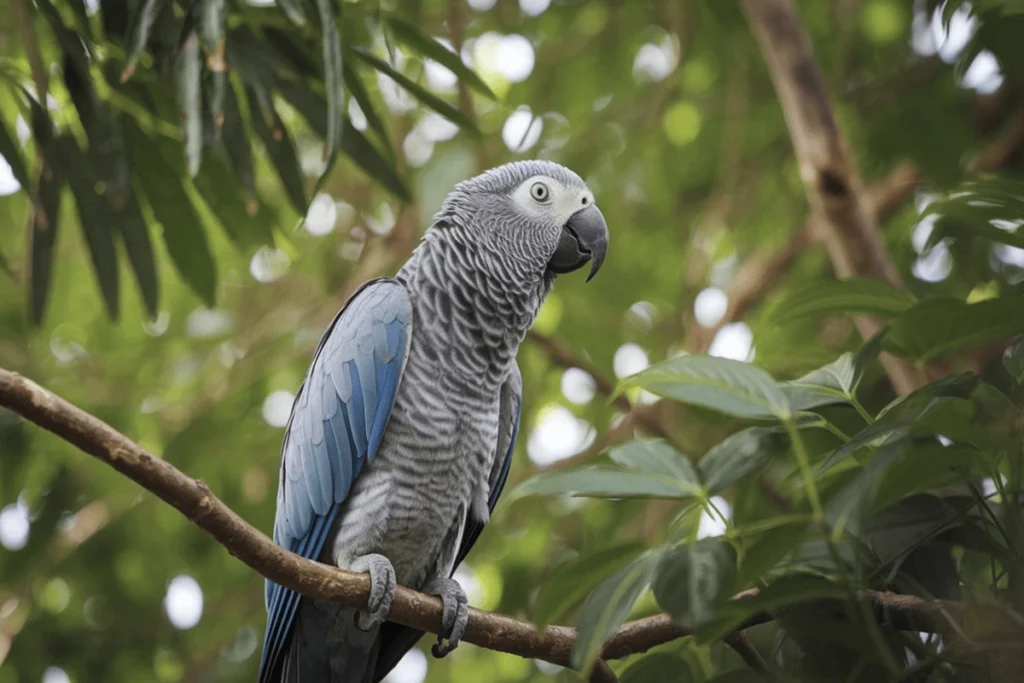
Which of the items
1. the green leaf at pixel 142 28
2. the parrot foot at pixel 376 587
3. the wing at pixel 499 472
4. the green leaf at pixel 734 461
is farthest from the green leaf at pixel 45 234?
the green leaf at pixel 734 461

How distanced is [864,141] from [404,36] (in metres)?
2.18

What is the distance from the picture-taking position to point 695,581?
121 cm

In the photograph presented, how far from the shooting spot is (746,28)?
3559 millimetres

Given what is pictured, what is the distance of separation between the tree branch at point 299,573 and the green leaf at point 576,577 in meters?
0.05

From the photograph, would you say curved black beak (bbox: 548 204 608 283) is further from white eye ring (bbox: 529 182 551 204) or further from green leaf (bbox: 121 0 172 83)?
green leaf (bbox: 121 0 172 83)

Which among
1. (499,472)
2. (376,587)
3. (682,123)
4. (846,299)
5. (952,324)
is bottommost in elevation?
(376,587)

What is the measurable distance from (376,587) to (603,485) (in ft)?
2.83

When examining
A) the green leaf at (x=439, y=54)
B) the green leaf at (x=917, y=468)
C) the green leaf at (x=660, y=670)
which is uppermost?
the green leaf at (x=439, y=54)

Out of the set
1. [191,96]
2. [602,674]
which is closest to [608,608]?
[602,674]

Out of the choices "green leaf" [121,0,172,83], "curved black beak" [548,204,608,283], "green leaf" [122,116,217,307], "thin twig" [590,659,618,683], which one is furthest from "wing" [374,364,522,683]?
"green leaf" [121,0,172,83]

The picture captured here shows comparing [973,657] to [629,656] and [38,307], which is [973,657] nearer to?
[629,656]

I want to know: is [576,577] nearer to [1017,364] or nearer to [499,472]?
[1017,364]

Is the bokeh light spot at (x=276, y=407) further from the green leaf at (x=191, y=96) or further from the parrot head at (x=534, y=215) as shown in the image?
the green leaf at (x=191, y=96)

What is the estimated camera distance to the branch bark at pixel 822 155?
275cm
